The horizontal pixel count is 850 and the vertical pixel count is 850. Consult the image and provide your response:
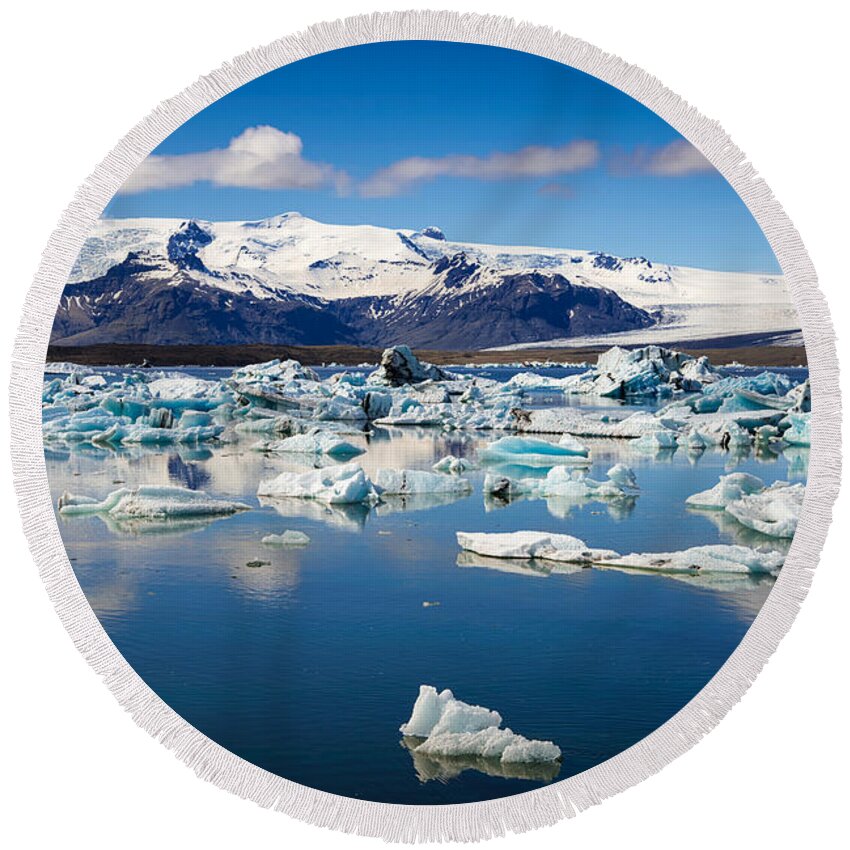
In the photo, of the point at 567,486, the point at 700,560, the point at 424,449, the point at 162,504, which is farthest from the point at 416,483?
the point at 700,560

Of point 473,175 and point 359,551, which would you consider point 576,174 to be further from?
point 359,551

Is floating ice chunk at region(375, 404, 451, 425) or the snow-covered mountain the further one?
floating ice chunk at region(375, 404, 451, 425)

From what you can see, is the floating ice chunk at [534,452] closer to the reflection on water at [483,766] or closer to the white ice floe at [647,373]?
the white ice floe at [647,373]

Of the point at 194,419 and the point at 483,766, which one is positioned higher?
the point at 194,419

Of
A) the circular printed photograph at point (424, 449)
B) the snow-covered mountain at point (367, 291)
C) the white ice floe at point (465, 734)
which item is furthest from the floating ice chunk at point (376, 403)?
the white ice floe at point (465, 734)

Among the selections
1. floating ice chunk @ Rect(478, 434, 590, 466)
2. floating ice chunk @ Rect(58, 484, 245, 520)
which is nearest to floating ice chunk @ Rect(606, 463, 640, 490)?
floating ice chunk @ Rect(478, 434, 590, 466)

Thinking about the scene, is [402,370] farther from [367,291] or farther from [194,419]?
[194,419]

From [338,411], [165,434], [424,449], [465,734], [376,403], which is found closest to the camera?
[465,734]

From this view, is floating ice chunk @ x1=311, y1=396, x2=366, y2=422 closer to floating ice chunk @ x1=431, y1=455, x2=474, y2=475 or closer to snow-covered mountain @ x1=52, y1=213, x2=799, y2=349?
snow-covered mountain @ x1=52, y1=213, x2=799, y2=349
